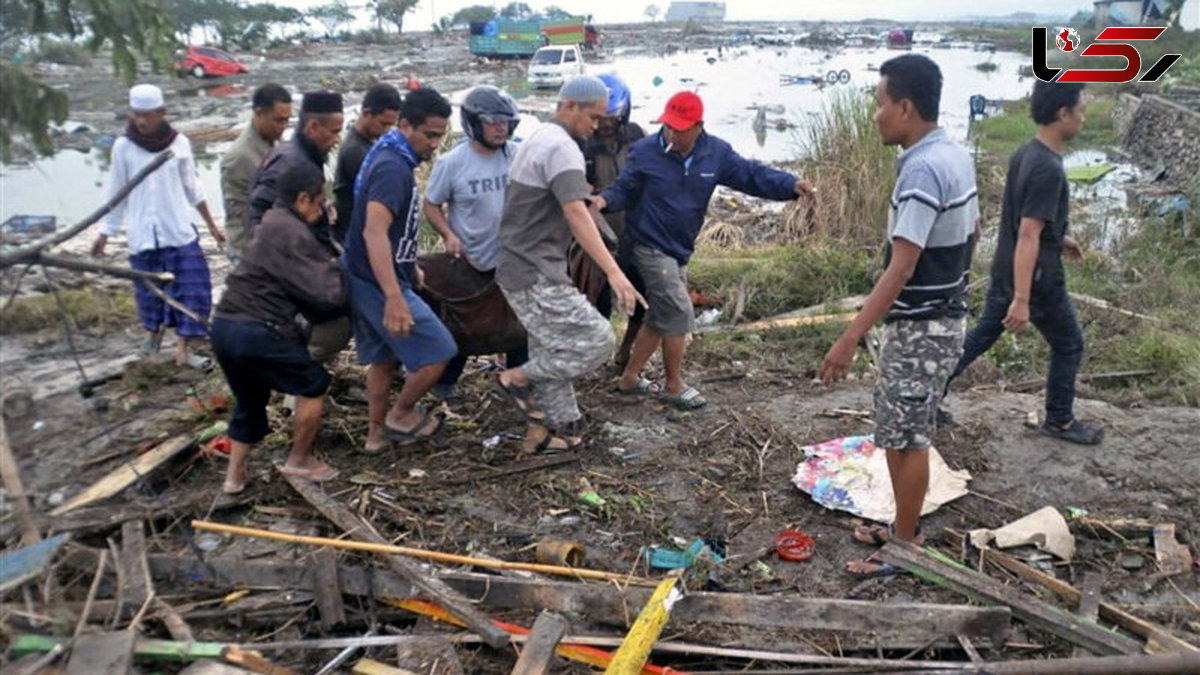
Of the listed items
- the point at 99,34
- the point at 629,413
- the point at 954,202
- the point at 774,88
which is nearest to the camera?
the point at 99,34

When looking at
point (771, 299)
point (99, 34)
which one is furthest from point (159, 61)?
point (771, 299)

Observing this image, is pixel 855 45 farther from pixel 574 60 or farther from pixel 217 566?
pixel 217 566

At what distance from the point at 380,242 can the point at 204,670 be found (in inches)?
74.6

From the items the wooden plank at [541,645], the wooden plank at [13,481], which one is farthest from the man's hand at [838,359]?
the wooden plank at [13,481]

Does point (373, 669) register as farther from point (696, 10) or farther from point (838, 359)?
point (696, 10)

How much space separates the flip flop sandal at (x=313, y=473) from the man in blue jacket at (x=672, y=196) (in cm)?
195

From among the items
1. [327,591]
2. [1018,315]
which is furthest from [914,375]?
[327,591]

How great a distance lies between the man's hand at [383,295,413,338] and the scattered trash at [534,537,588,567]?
3.92 ft

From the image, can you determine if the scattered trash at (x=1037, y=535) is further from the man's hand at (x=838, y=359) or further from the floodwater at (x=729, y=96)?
the floodwater at (x=729, y=96)

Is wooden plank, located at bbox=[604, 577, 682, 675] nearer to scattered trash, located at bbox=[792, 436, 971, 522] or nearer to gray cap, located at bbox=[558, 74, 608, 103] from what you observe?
scattered trash, located at bbox=[792, 436, 971, 522]

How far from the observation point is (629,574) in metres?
3.61

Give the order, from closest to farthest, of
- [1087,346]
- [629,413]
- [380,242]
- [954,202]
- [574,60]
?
[954,202] → [380,242] → [629,413] → [1087,346] → [574,60]

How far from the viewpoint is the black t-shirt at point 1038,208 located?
4.25 m

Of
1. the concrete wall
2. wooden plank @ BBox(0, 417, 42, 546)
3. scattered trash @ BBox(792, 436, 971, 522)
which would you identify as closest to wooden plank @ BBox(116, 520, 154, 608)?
wooden plank @ BBox(0, 417, 42, 546)
